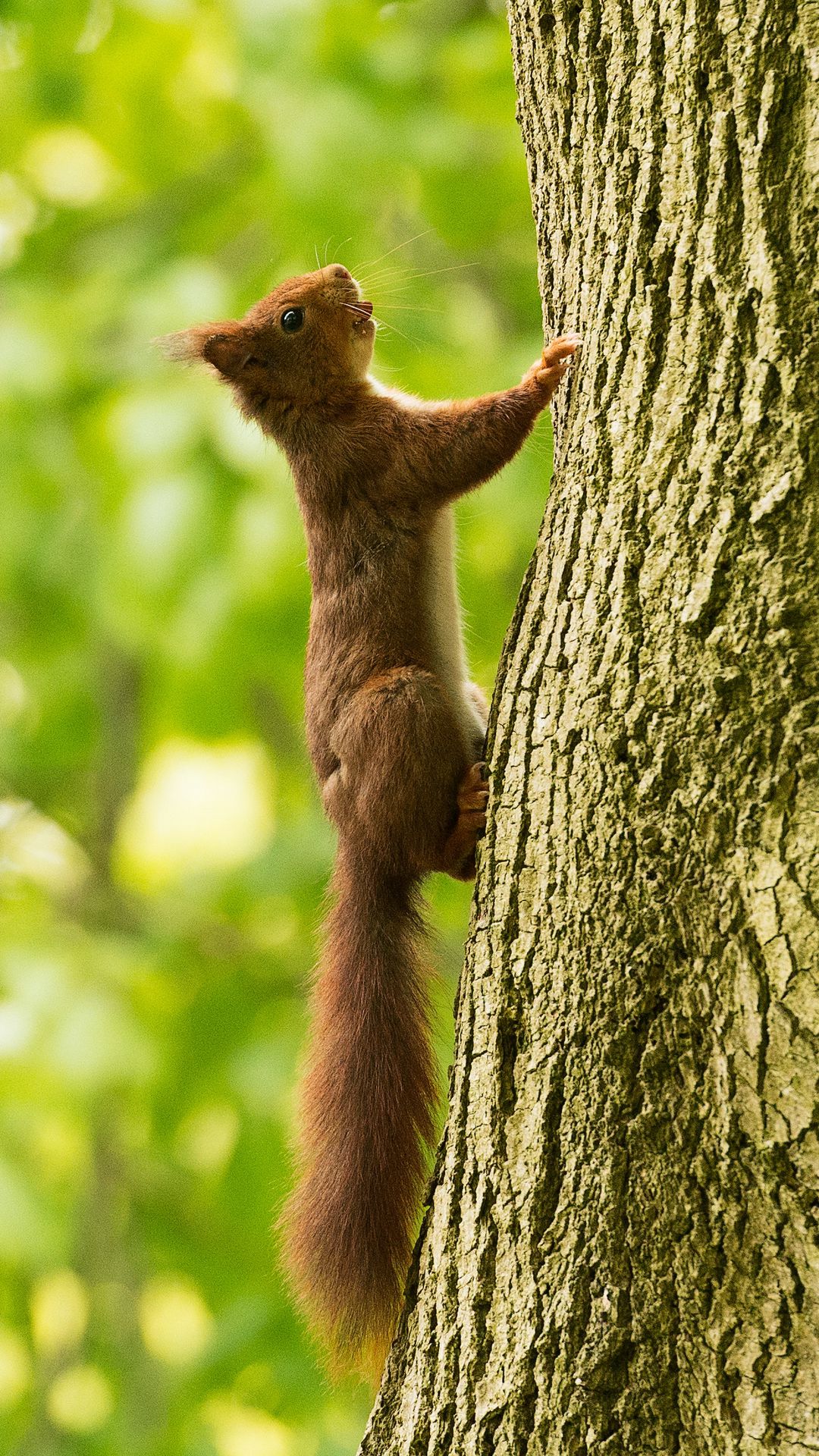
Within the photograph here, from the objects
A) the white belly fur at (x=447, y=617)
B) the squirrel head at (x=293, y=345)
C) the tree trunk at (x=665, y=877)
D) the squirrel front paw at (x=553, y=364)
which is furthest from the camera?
the squirrel head at (x=293, y=345)

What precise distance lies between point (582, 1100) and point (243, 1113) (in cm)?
272

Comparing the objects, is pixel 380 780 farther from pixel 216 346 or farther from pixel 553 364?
pixel 216 346

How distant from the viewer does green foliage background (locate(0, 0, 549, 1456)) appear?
143 inches

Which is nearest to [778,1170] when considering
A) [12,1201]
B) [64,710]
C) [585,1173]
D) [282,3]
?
[585,1173]

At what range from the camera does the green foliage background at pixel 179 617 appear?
3.64m

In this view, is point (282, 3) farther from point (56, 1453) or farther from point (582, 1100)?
point (56, 1453)

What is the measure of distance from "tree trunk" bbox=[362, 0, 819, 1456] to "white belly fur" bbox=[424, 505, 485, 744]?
0.51 m

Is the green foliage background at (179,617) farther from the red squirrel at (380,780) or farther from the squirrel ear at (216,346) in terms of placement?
the squirrel ear at (216,346)

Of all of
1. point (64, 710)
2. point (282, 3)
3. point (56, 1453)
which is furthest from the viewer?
point (64, 710)

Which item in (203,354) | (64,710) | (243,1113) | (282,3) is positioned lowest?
(243,1113)

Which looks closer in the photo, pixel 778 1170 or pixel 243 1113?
pixel 778 1170

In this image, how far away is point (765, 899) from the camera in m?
1.39

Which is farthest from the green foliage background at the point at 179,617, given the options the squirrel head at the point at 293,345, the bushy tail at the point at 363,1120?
the squirrel head at the point at 293,345

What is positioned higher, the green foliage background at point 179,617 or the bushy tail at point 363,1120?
the green foliage background at point 179,617
